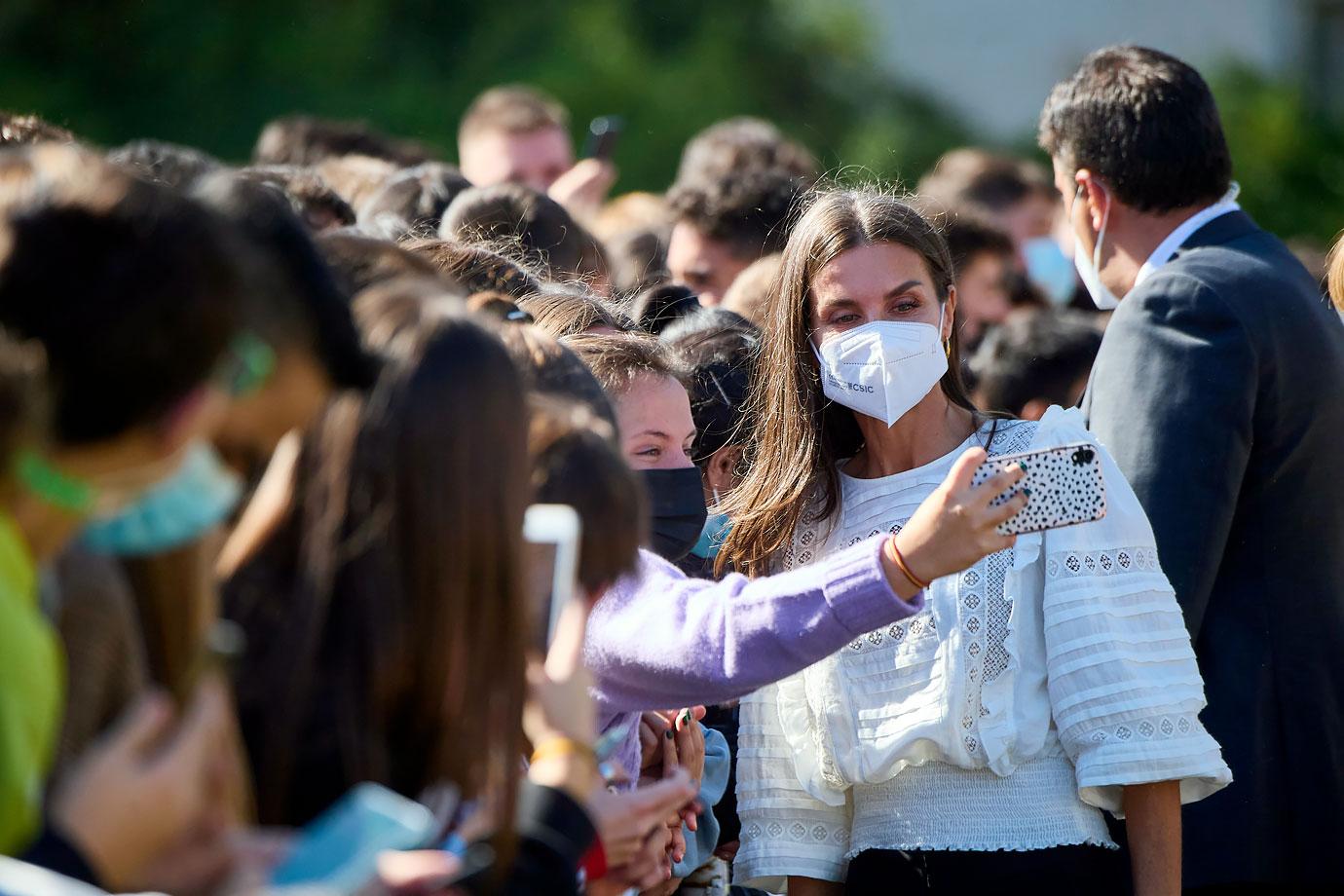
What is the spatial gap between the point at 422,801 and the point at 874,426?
1526 millimetres

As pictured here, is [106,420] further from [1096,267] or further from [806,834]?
[1096,267]

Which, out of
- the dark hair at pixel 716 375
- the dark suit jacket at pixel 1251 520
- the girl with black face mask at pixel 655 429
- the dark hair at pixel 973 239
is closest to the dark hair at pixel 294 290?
the girl with black face mask at pixel 655 429

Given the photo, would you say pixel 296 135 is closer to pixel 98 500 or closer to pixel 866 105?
pixel 98 500

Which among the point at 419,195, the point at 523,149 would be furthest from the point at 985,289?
the point at 419,195

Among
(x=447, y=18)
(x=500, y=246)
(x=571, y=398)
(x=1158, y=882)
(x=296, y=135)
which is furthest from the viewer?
(x=447, y=18)

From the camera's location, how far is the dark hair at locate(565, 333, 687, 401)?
2.94 m

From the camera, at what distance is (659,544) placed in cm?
279

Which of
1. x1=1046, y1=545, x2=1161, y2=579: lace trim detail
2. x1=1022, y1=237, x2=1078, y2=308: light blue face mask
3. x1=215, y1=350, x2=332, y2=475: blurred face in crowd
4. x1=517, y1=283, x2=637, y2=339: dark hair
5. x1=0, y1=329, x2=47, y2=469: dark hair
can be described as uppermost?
x1=0, y1=329, x2=47, y2=469: dark hair

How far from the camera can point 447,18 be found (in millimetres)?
15922

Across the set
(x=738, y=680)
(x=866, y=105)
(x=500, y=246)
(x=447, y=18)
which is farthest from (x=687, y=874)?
(x=866, y=105)

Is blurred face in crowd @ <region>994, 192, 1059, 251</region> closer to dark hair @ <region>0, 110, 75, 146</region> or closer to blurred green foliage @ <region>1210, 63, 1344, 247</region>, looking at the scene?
dark hair @ <region>0, 110, 75, 146</region>

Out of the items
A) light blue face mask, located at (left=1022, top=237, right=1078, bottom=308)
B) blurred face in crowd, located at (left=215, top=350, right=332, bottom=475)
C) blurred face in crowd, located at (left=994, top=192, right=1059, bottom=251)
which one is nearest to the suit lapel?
blurred face in crowd, located at (left=215, top=350, right=332, bottom=475)

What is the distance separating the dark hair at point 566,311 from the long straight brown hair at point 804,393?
321 mm

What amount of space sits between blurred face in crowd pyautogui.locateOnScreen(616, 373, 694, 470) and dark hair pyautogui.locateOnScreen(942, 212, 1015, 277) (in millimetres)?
3354
